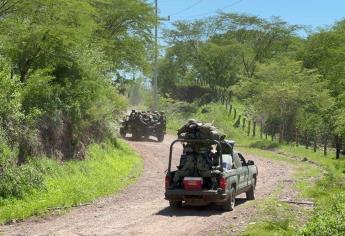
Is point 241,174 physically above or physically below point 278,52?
below

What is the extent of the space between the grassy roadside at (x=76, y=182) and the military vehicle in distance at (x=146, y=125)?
12.1 metres

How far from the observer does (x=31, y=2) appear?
62.1 ft

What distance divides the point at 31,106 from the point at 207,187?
7273mm

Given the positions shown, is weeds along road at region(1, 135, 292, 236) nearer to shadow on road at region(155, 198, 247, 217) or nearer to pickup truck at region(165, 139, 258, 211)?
shadow on road at region(155, 198, 247, 217)

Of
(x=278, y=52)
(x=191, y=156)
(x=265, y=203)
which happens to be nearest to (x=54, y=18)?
(x=191, y=156)

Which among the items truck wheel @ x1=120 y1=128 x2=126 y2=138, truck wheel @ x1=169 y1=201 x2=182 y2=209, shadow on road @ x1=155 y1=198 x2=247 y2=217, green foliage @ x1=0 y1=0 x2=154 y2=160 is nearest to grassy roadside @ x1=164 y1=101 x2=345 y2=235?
shadow on road @ x1=155 y1=198 x2=247 y2=217

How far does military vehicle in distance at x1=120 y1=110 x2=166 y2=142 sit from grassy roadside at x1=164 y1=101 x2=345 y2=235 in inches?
253

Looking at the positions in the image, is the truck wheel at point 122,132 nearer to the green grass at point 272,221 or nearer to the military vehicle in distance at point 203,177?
the military vehicle in distance at point 203,177

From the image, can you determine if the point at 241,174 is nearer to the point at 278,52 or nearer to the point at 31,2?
Result: the point at 31,2

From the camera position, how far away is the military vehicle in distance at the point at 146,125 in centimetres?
3969

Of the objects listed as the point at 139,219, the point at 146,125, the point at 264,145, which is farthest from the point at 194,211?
the point at 264,145

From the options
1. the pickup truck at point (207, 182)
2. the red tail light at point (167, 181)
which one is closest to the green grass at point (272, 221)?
the pickup truck at point (207, 182)

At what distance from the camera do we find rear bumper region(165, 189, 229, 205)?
14.4 metres

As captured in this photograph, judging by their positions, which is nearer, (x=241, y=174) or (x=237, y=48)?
(x=241, y=174)
